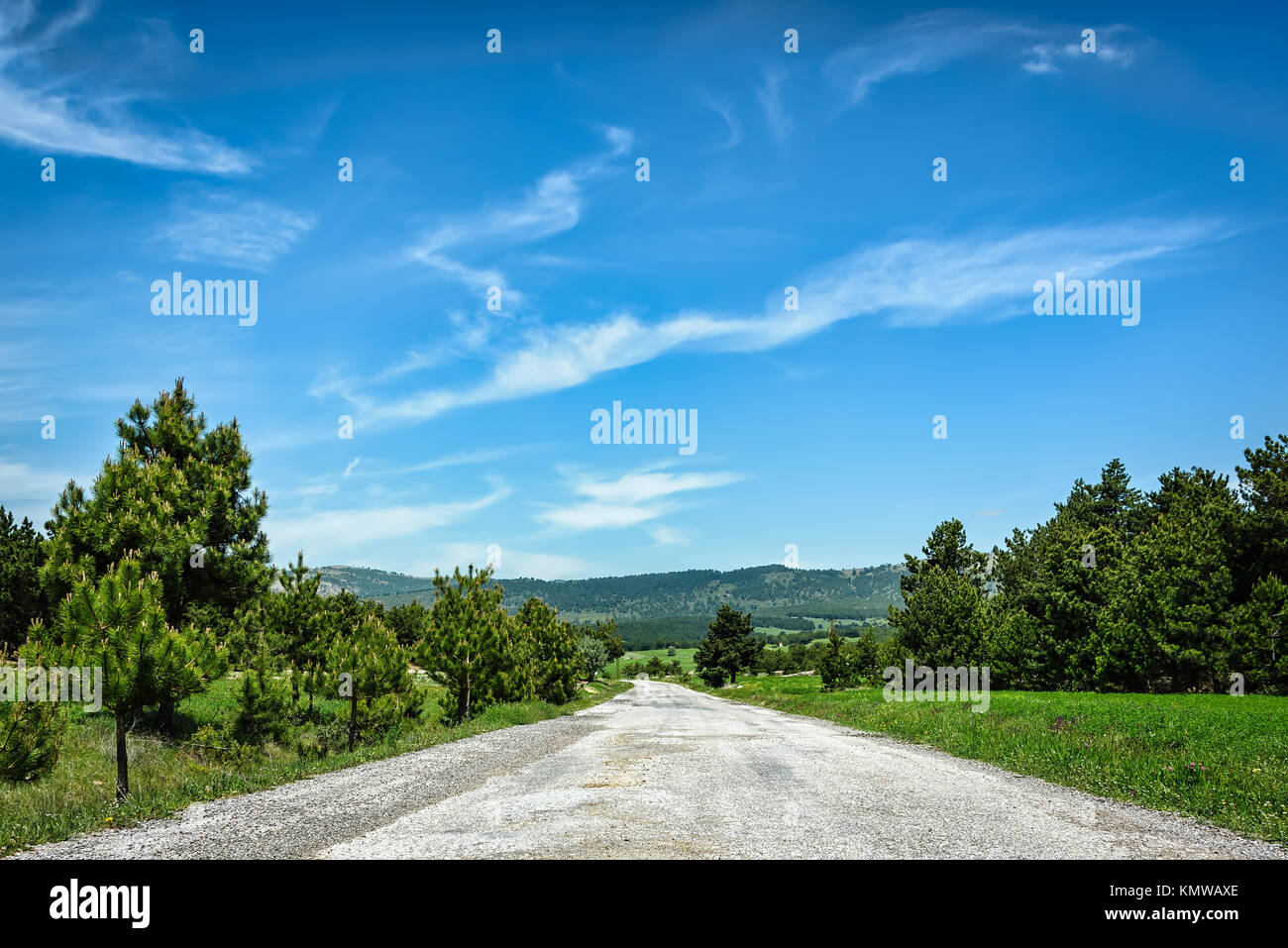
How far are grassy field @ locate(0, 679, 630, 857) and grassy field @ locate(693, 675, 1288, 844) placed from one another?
14592mm

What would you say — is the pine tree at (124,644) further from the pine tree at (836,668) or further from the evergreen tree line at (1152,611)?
the pine tree at (836,668)

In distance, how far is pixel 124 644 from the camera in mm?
12094

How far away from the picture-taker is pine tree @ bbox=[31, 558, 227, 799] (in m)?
11.9

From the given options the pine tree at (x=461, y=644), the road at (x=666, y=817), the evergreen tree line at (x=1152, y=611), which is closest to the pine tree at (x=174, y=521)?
the pine tree at (x=461, y=644)

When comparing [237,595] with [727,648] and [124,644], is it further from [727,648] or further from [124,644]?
[727,648]

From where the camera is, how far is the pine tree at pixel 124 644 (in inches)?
470

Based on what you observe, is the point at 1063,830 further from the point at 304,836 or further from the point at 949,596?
the point at 949,596

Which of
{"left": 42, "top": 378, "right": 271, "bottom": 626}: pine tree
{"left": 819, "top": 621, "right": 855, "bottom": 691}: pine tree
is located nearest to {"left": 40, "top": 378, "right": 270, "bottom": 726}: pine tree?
{"left": 42, "top": 378, "right": 271, "bottom": 626}: pine tree

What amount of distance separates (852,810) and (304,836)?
7435 millimetres

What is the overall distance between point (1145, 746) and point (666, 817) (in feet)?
42.4

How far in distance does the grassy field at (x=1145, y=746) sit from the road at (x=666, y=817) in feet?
2.51

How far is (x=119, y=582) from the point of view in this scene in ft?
40.1

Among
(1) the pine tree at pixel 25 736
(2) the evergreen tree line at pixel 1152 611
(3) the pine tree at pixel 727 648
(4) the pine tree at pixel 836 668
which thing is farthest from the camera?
(3) the pine tree at pixel 727 648
